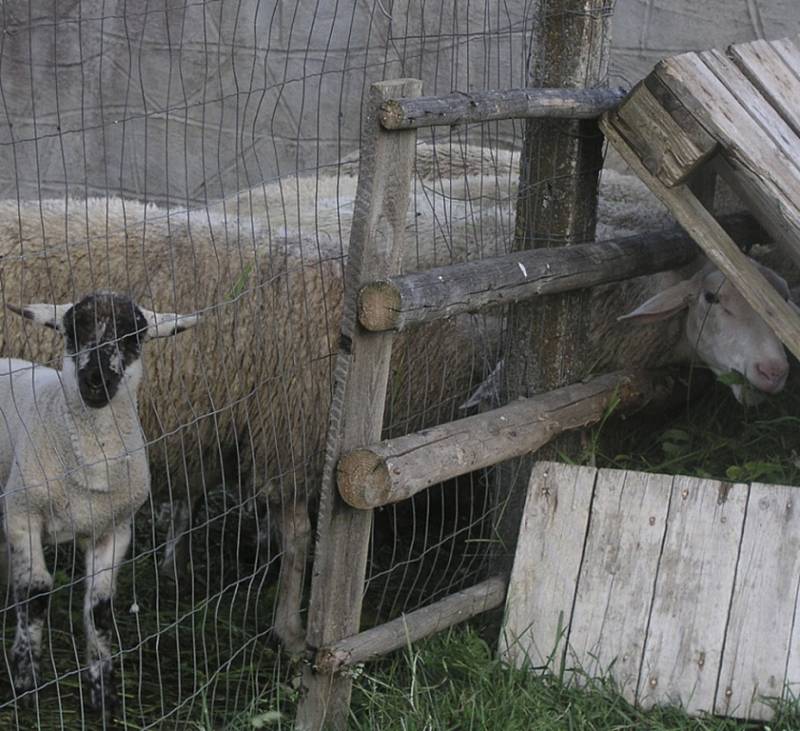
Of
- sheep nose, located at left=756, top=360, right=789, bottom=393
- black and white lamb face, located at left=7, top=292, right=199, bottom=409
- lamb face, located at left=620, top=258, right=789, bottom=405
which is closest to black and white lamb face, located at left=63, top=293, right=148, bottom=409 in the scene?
black and white lamb face, located at left=7, top=292, right=199, bottom=409

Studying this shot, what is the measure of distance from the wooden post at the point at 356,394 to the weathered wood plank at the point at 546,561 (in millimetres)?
528

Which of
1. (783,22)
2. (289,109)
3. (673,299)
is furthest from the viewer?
(289,109)

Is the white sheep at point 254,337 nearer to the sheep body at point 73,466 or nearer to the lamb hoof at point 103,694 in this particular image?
the sheep body at point 73,466

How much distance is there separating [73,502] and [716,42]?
5193 millimetres

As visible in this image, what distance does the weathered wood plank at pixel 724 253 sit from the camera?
10.3 ft

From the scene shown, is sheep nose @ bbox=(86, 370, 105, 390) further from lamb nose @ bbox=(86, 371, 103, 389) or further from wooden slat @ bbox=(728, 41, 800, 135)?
wooden slat @ bbox=(728, 41, 800, 135)

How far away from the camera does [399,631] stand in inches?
124

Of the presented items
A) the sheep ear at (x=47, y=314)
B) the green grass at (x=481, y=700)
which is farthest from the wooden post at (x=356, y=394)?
the sheep ear at (x=47, y=314)

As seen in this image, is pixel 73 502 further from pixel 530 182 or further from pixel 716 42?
pixel 716 42

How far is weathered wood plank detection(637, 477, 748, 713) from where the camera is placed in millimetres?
3305

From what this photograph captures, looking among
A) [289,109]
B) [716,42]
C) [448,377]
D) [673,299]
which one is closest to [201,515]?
[448,377]

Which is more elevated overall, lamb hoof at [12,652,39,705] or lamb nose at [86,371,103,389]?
lamb nose at [86,371,103,389]

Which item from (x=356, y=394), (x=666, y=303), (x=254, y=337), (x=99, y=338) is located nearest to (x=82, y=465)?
(x=99, y=338)

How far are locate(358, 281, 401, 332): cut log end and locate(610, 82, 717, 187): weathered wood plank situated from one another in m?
0.78
